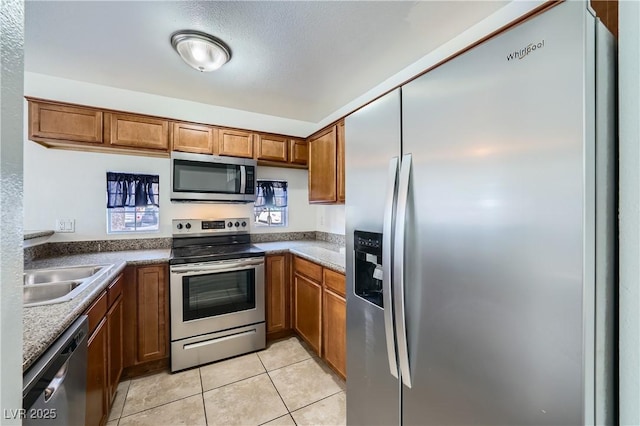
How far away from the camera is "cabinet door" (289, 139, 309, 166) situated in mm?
3059

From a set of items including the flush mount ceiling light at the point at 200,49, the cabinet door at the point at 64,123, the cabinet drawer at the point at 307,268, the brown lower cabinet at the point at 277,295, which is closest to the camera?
the flush mount ceiling light at the point at 200,49

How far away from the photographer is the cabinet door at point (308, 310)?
7.45 ft

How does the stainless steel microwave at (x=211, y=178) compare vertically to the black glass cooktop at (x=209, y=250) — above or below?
above

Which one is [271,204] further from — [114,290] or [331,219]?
[114,290]

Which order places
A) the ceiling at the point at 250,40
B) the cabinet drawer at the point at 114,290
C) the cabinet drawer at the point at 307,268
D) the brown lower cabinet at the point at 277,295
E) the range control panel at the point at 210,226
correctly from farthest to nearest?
the range control panel at the point at 210,226
the brown lower cabinet at the point at 277,295
the cabinet drawer at the point at 307,268
the cabinet drawer at the point at 114,290
the ceiling at the point at 250,40

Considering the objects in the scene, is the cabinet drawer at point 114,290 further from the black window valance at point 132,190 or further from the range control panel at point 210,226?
the black window valance at point 132,190

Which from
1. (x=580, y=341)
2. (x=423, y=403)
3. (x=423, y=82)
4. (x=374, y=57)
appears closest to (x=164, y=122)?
(x=374, y=57)

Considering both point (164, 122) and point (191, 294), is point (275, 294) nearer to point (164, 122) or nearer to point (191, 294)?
point (191, 294)

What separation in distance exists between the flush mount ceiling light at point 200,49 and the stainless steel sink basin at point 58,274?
1.62 meters

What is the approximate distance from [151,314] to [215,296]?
0.50 metres

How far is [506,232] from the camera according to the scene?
789mm

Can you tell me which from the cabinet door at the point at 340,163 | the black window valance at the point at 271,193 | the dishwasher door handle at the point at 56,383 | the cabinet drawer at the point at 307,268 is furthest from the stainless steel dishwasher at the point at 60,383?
the black window valance at the point at 271,193

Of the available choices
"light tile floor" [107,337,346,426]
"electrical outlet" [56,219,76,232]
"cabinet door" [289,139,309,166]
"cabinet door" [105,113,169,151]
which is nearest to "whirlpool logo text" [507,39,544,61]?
"light tile floor" [107,337,346,426]

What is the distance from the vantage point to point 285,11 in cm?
155
